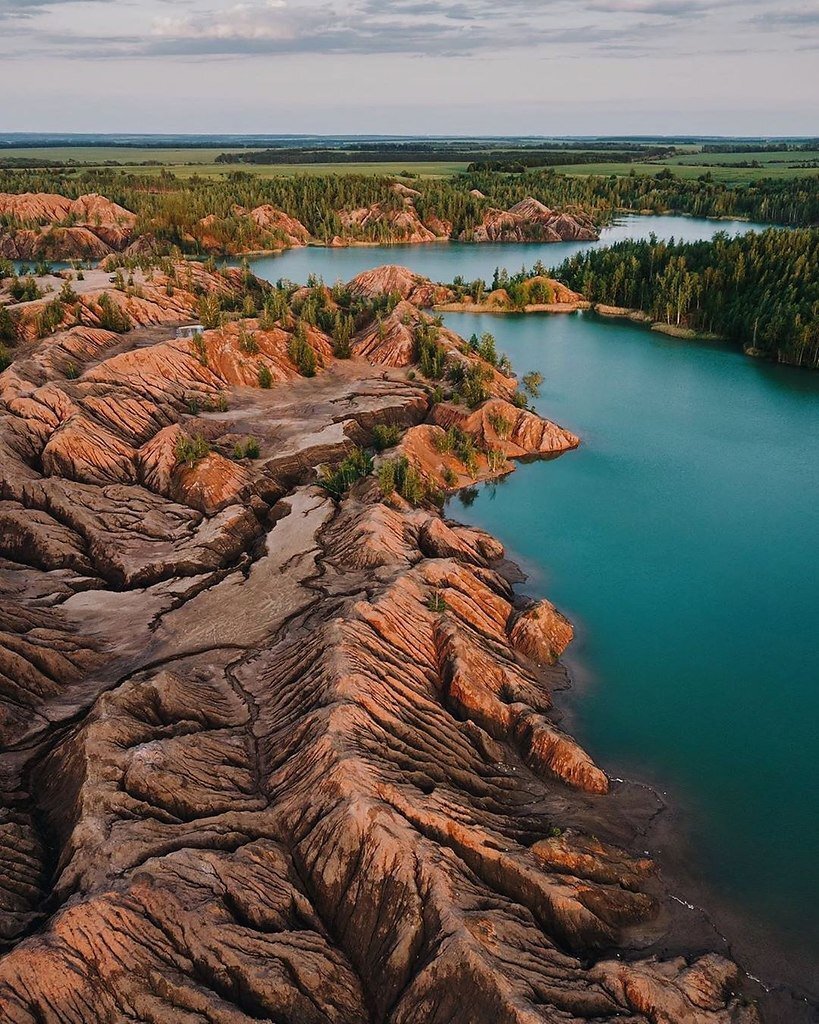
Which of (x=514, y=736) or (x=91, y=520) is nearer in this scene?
(x=514, y=736)

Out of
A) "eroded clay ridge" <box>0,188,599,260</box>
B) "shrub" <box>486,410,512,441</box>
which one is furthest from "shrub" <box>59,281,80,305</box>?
"eroded clay ridge" <box>0,188,599,260</box>

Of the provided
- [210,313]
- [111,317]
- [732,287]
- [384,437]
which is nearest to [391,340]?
[210,313]

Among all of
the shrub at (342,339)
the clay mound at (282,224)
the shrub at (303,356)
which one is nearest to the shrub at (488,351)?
the shrub at (342,339)

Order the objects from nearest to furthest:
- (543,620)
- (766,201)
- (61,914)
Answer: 1. (61,914)
2. (543,620)
3. (766,201)

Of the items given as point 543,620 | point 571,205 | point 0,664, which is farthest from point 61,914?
point 571,205

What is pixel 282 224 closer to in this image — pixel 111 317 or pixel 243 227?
pixel 243 227

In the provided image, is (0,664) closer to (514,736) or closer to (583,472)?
(514,736)
